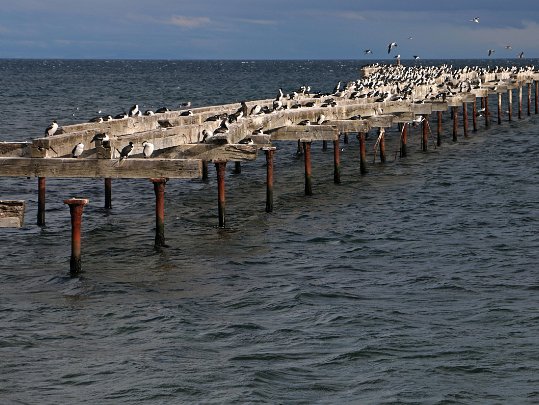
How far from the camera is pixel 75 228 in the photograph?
20.2 metres

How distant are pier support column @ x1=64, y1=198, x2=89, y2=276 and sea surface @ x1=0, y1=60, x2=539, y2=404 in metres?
0.36

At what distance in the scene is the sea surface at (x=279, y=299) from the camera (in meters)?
14.8

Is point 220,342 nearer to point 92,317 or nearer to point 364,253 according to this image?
point 92,317

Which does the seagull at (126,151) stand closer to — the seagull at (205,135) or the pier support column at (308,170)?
the seagull at (205,135)

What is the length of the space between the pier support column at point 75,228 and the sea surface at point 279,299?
14.0 inches

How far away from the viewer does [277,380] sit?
14906 millimetres

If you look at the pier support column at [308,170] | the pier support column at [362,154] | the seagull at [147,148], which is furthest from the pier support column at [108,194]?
the pier support column at [362,154]

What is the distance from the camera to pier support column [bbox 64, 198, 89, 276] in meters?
20.0

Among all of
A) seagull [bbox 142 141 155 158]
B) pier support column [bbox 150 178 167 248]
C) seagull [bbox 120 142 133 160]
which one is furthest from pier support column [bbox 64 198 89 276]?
seagull [bbox 142 141 155 158]

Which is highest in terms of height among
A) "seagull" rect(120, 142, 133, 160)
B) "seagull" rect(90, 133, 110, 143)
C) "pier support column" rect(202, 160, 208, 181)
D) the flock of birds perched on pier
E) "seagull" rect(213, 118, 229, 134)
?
the flock of birds perched on pier

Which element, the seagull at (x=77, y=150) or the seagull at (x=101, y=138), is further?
the seagull at (x=77, y=150)

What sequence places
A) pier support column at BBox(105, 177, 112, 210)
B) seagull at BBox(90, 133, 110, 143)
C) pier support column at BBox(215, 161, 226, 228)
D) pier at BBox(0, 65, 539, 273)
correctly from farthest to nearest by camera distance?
pier support column at BBox(105, 177, 112, 210), pier support column at BBox(215, 161, 226, 228), seagull at BBox(90, 133, 110, 143), pier at BBox(0, 65, 539, 273)

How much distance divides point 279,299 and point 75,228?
4311mm

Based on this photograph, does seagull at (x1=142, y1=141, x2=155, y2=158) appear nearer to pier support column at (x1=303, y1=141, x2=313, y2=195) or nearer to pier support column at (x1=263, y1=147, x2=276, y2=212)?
pier support column at (x1=263, y1=147, x2=276, y2=212)
